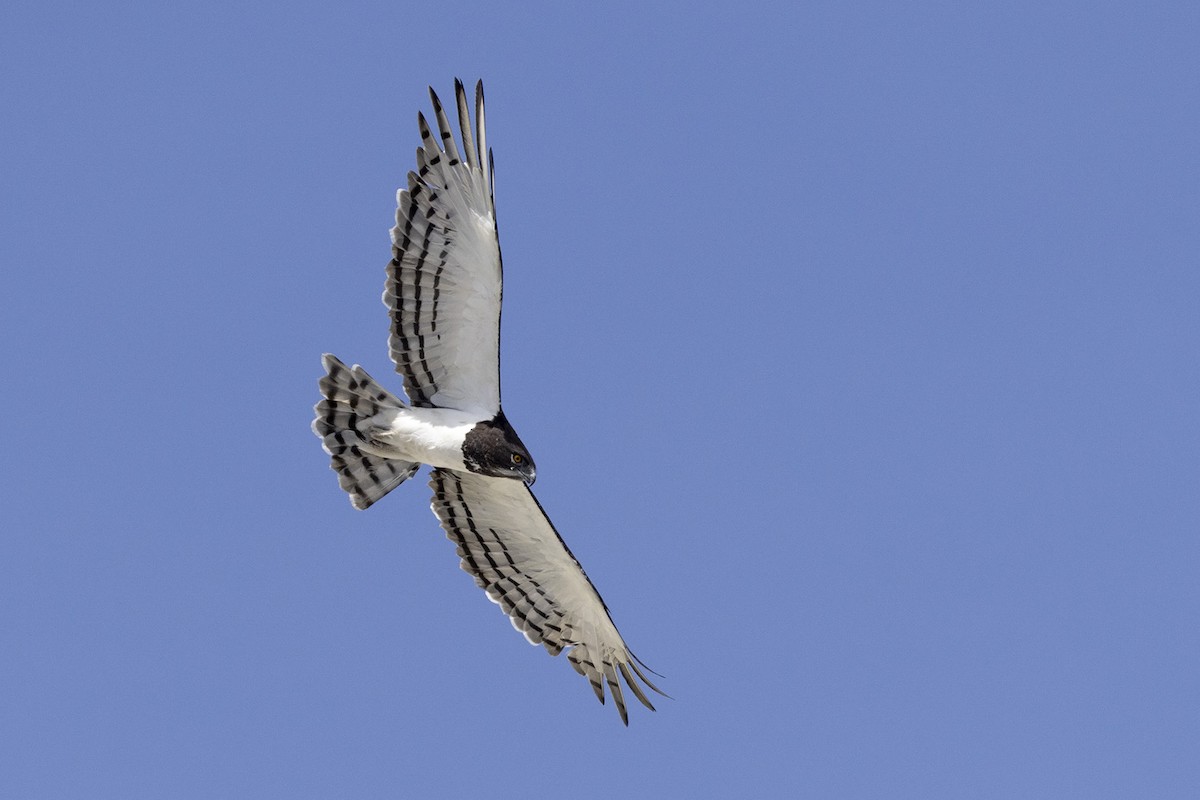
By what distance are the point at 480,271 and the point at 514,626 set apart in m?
3.98

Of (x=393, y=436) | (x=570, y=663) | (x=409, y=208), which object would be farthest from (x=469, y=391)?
(x=570, y=663)

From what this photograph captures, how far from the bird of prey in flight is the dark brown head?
0.01 meters

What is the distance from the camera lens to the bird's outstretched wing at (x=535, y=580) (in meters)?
17.7

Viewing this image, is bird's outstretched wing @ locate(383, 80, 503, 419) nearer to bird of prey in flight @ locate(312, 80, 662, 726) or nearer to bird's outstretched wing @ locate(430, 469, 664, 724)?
bird of prey in flight @ locate(312, 80, 662, 726)

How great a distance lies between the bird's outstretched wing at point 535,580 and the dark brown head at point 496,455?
1.21 metres

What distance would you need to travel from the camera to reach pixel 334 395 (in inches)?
651

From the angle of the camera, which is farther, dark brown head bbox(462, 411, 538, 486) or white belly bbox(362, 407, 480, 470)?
white belly bbox(362, 407, 480, 470)

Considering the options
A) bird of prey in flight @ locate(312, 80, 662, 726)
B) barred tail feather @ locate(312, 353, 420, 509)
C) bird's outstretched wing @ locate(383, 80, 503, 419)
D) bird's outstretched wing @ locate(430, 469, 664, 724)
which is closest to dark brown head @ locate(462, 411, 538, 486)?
bird of prey in flight @ locate(312, 80, 662, 726)

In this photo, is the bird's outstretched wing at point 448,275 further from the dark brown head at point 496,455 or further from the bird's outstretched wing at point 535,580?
the bird's outstretched wing at point 535,580

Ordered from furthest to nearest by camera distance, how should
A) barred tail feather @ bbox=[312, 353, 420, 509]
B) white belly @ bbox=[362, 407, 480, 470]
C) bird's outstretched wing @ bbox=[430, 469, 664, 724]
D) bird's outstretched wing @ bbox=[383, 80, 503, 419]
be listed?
bird's outstretched wing @ bbox=[430, 469, 664, 724]
barred tail feather @ bbox=[312, 353, 420, 509]
white belly @ bbox=[362, 407, 480, 470]
bird's outstretched wing @ bbox=[383, 80, 503, 419]

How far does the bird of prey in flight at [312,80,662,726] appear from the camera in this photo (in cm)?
1598

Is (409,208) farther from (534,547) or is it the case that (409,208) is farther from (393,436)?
(534,547)

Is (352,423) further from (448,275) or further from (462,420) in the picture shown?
→ (448,275)

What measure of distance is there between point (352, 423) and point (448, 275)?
1.76m
